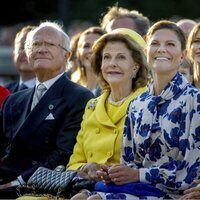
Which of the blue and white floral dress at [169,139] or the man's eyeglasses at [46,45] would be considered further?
the man's eyeglasses at [46,45]

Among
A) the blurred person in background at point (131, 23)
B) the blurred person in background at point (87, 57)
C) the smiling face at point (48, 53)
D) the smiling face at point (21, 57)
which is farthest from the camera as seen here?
the smiling face at point (21, 57)

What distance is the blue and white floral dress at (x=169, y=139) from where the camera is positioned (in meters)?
8.45

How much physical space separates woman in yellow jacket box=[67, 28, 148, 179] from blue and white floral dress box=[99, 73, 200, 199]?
1.20 ft

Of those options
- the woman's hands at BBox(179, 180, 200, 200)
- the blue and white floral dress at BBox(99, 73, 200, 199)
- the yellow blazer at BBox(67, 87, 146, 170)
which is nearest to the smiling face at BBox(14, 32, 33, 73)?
the yellow blazer at BBox(67, 87, 146, 170)

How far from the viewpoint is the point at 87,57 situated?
11.9 meters

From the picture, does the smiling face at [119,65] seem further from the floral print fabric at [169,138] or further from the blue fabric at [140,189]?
the blue fabric at [140,189]

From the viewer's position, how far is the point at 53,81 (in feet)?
33.0

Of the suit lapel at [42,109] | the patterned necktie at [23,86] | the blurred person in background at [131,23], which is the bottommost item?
the patterned necktie at [23,86]

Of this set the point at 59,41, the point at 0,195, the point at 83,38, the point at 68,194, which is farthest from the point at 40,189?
the point at 83,38

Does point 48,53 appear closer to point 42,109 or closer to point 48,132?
point 42,109

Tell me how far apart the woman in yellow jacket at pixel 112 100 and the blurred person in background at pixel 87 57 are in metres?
2.25

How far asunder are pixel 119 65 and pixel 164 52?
0.59m

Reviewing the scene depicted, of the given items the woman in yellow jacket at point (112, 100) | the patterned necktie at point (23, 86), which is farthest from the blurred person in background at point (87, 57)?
the woman in yellow jacket at point (112, 100)

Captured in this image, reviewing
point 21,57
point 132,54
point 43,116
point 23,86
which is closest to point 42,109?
point 43,116
